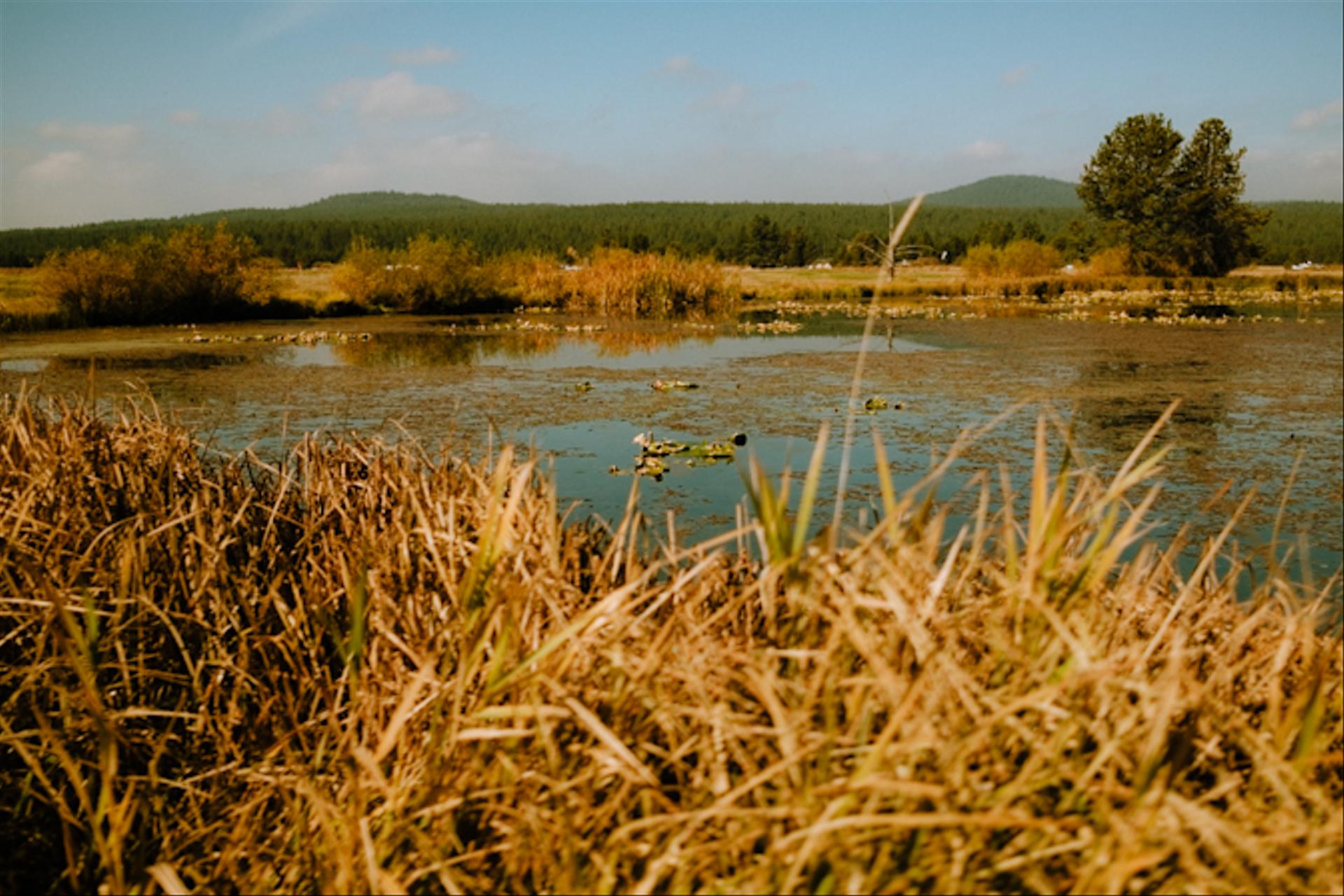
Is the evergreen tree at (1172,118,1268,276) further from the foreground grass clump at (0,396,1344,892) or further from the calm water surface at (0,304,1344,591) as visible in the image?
the foreground grass clump at (0,396,1344,892)

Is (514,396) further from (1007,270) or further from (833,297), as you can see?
(1007,270)

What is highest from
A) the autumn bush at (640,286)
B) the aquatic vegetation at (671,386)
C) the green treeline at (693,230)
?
the green treeline at (693,230)

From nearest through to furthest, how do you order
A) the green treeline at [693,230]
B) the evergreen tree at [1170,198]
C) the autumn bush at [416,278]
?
1. the autumn bush at [416,278]
2. the evergreen tree at [1170,198]
3. the green treeline at [693,230]

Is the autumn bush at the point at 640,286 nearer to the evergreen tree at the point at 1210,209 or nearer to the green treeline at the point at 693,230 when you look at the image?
the evergreen tree at the point at 1210,209

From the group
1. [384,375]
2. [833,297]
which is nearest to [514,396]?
[384,375]

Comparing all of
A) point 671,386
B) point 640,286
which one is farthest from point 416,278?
point 671,386

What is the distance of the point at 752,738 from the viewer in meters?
1.89

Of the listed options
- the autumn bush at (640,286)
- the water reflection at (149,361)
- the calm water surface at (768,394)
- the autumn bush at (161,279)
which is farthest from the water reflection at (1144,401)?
the autumn bush at (161,279)

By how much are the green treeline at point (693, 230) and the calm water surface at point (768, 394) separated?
42294 millimetres

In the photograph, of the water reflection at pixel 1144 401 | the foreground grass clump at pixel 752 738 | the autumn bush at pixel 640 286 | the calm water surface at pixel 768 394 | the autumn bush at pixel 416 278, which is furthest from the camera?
the autumn bush at pixel 640 286

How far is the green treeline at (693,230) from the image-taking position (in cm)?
8231

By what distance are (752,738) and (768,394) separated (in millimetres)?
10201

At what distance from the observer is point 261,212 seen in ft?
555

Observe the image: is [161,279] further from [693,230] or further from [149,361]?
[693,230]
